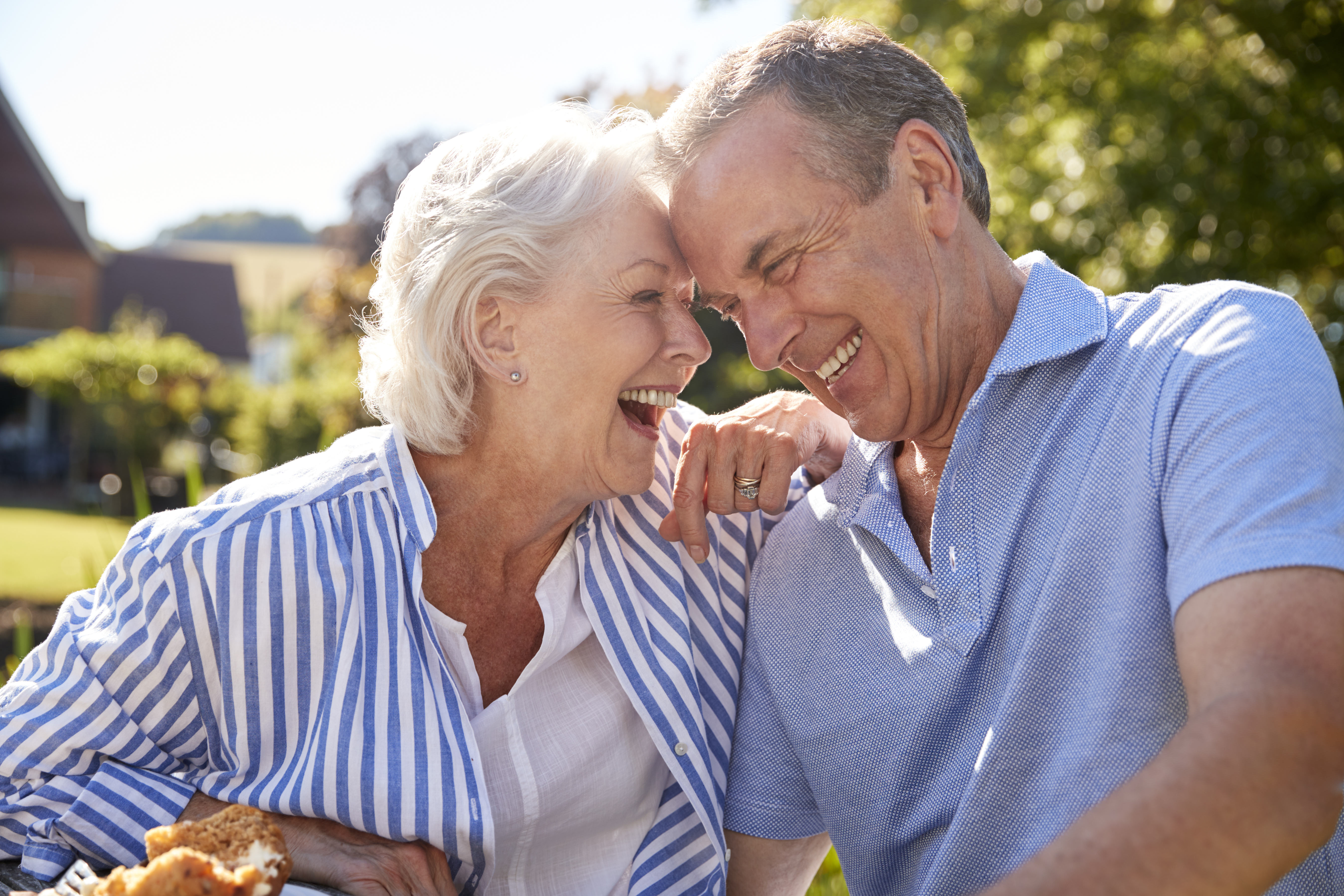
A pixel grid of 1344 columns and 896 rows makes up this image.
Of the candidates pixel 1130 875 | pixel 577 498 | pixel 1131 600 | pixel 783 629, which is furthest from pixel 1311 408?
pixel 577 498

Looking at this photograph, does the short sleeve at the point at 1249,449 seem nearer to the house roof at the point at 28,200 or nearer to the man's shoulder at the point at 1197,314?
the man's shoulder at the point at 1197,314

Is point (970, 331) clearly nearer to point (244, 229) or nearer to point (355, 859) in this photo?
point (355, 859)

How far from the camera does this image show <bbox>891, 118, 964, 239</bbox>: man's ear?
2.04 meters

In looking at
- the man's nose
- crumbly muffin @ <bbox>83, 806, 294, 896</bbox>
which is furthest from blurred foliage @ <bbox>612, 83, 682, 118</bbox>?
crumbly muffin @ <bbox>83, 806, 294, 896</bbox>

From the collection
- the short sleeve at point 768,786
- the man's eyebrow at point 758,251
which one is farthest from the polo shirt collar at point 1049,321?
the short sleeve at point 768,786

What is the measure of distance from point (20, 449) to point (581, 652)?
93.5ft

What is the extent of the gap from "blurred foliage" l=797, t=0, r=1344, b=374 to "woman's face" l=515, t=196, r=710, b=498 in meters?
3.83

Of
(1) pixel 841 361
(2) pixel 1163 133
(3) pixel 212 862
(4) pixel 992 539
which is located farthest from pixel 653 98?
Result: (3) pixel 212 862

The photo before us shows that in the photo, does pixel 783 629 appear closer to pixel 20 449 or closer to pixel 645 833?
pixel 645 833

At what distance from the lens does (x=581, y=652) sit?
7.72 ft

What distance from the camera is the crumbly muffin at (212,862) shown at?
125 centimetres

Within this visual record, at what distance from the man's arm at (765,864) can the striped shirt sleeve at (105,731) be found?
1.13 metres

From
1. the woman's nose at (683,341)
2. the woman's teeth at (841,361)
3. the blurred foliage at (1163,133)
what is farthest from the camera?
the blurred foliage at (1163,133)

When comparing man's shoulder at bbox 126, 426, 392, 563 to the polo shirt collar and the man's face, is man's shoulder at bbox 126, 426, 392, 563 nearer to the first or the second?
the man's face
